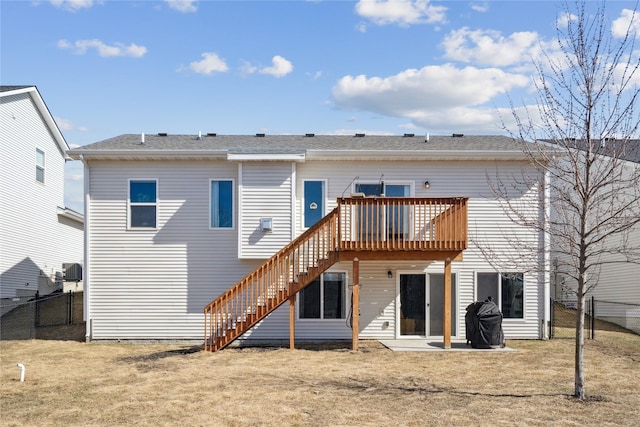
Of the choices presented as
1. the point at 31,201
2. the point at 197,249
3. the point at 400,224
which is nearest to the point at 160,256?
the point at 197,249

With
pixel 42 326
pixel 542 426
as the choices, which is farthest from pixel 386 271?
pixel 42 326

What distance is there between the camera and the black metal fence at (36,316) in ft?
54.5

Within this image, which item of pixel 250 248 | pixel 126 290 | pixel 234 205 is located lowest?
pixel 126 290

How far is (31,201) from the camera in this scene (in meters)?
21.2

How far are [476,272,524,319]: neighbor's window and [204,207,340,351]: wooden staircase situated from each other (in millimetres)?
4556

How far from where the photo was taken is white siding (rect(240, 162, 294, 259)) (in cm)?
1498

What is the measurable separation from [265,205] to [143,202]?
3328mm

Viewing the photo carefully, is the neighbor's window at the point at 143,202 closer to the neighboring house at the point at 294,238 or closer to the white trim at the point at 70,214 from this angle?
the neighboring house at the point at 294,238

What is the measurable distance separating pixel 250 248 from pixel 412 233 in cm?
411

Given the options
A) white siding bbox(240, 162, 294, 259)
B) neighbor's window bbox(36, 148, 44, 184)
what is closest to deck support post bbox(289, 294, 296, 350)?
white siding bbox(240, 162, 294, 259)

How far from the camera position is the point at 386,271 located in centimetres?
1555

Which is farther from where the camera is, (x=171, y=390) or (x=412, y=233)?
(x=412, y=233)

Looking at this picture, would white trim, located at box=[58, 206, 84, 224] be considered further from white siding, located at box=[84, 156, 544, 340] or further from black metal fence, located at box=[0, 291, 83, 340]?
white siding, located at box=[84, 156, 544, 340]

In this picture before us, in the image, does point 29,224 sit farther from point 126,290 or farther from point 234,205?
point 234,205
